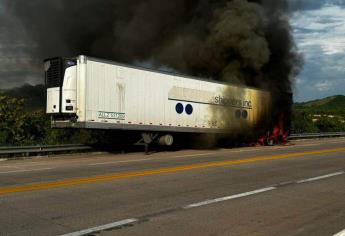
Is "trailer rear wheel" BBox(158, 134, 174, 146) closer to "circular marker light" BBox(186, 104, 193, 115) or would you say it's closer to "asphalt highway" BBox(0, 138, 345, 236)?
"circular marker light" BBox(186, 104, 193, 115)

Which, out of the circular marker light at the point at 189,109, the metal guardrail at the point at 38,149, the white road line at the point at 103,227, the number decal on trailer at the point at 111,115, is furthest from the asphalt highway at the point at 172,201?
the circular marker light at the point at 189,109

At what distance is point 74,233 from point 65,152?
559 inches

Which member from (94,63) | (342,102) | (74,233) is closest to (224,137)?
(94,63)

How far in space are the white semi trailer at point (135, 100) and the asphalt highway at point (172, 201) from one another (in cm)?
427

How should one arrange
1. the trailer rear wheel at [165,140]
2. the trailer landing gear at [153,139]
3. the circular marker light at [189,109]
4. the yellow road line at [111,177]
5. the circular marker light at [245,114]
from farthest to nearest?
the circular marker light at [245,114] → the circular marker light at [189,109] → the trailer rear wheel at [165,140] → the trailer landing gear at [153,139] → the yellow road line at [111,177]

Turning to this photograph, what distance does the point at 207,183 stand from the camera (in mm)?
10516

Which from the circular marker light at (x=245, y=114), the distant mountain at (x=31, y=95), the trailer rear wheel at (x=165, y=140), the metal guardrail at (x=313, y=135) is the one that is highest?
the distant mountain at (x=31, y=95)

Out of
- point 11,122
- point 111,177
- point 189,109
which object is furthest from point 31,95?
point 111,177

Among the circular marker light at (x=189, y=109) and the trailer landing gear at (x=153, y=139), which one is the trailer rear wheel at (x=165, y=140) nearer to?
the trailer landing gear at (x=153, y=139)

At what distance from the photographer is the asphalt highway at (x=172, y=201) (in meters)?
6.45

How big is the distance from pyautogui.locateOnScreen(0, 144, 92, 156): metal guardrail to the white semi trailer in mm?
1186

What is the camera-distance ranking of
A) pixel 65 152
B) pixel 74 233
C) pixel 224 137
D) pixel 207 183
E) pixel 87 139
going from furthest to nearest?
1. pixel 224 137
2. pixel 87 139
3. pixel 65 152
4. pixel 207 183
5. pixel 74 233

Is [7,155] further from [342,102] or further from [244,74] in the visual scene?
[342,102]

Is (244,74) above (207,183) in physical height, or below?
above
